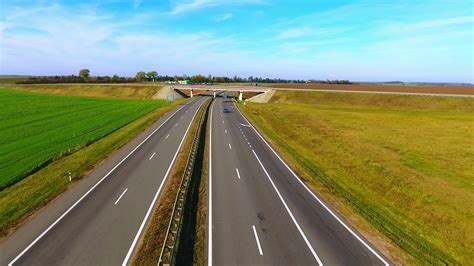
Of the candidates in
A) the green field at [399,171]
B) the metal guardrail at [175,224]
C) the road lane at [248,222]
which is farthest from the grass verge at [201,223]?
the green field at [399,171]

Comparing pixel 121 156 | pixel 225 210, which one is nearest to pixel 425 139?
pixel 225 210

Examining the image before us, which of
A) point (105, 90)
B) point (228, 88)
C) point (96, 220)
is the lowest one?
point (96, 220)

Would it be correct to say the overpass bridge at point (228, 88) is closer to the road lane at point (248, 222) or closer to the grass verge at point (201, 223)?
the road lane at point (248, 222)

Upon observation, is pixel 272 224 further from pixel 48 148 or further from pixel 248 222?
pixel 48 148

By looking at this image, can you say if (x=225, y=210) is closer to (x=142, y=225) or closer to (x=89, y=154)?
(x=142, y=225)

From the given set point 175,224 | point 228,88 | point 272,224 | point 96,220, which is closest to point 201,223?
point 175,224

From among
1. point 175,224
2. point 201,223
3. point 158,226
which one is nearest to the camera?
point 175,224
